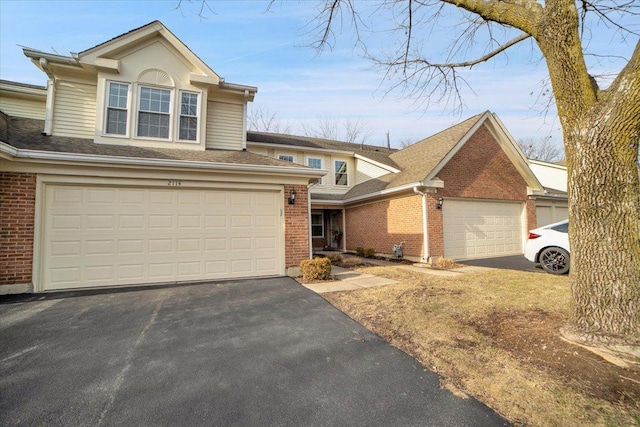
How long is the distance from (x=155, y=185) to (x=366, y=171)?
36.7 ft

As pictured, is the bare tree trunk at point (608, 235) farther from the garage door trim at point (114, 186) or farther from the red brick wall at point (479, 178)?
the red brick wall at point (479, 178)

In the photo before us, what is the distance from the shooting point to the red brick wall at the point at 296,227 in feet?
26.1

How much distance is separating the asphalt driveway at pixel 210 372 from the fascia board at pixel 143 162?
309 cm

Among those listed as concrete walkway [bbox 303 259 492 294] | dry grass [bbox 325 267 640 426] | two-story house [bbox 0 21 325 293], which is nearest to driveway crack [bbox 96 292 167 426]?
two-story house [bbox 0 21 325 293]

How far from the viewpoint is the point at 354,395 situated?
2.58 m

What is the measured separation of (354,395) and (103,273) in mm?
6677

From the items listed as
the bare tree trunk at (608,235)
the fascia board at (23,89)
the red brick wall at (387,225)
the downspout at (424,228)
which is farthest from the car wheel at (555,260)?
the fascia board at (23,89)

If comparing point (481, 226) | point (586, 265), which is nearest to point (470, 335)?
point (586, 265)

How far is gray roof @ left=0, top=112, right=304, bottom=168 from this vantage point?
6.62 metres

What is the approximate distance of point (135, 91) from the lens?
821 centimetres

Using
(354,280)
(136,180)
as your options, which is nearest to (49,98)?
(136,180)

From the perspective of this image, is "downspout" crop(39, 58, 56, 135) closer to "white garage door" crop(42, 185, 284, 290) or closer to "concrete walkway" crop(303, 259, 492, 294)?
"white garage door" crop(42, 185, 284, 290)

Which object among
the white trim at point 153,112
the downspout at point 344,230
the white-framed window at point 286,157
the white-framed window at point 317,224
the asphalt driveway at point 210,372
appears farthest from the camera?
the white-framed window at point 317,224

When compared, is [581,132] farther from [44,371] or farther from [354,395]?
[44,371]
